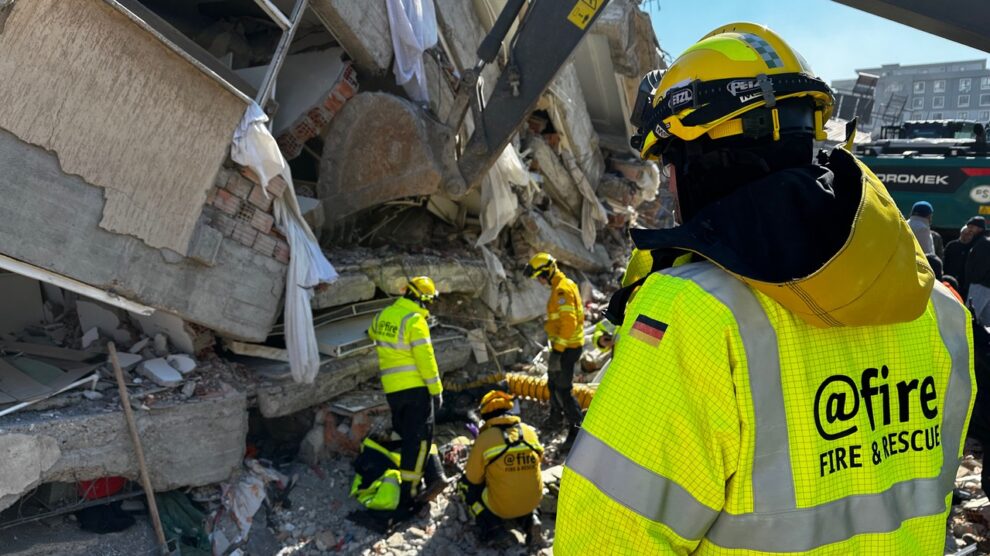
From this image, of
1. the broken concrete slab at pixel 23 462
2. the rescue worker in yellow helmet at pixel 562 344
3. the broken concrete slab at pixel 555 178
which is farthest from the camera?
the broken concrete slab at pixel 555 178

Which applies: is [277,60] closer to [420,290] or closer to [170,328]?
[420,290]

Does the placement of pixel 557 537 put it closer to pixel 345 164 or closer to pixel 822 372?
pixel 822 372

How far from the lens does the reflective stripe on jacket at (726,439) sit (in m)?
1.03

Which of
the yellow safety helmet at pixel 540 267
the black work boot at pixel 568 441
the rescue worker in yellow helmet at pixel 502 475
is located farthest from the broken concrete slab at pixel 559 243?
the rescue worker in yellow helmet at pixel 502 475

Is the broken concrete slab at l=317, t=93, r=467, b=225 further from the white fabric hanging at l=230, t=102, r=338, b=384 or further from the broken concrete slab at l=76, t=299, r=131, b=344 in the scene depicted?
the broken concrete slab at l=76, t=299, r=131, b=344

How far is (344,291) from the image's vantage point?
608 centimetres

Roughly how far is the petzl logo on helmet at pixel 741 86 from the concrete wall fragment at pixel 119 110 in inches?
162

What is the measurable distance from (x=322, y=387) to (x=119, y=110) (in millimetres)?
2647

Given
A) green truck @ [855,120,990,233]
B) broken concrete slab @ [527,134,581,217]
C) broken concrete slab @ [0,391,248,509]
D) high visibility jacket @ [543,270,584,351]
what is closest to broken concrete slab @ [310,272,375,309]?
broken concrete slab @ [0,391,248,509]

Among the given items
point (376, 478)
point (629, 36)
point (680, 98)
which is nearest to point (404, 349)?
point (376, 478)

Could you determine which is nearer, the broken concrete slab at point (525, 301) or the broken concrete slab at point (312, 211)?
the broken concrete slab at point (312, 211)

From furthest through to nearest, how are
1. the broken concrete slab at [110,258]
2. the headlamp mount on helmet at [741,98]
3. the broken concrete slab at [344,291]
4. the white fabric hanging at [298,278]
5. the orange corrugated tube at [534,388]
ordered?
1. the orange corrugated tube at [534,388]
2. the broken concrete slab at [344,291]
3. the white fabric hanging at [298,278]
4. the broken concrete slab at [110,258]
5. the headlamp mount on helmet at [741,98]

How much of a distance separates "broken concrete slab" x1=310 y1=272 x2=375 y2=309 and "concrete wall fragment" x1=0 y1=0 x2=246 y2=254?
56.7 inches

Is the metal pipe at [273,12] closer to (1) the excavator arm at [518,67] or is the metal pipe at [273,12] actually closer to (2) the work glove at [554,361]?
(1) the excavator arm at [518,67]
